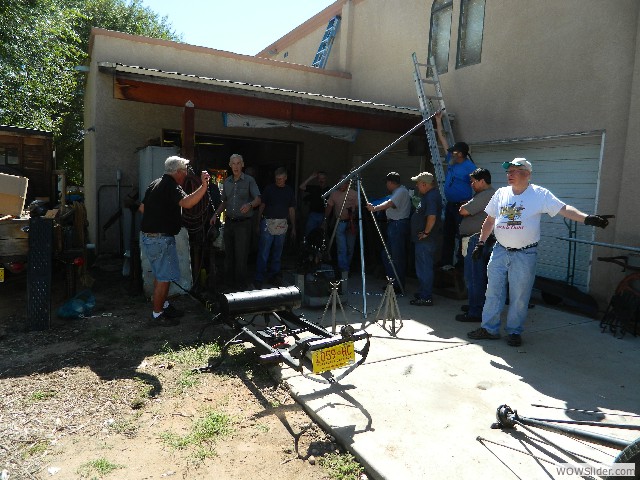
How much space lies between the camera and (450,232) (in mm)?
6918

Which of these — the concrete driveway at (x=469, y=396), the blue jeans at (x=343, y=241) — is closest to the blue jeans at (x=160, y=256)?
the concrete driveway at (x=469, y=396)

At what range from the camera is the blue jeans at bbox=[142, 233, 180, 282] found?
16.2ft

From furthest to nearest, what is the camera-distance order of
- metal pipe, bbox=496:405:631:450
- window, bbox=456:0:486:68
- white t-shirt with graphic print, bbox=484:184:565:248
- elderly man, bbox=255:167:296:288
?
window, bbox=456:0:486:68
elderly man, bbox=255:167:296:288
white t-shirt with graphic print, bbox=484:184:565:248
metal pipe, bbox=496:405:631:450

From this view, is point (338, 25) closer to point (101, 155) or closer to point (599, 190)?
point (101, 155)

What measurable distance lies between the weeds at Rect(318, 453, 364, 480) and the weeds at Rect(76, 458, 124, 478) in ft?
3.98

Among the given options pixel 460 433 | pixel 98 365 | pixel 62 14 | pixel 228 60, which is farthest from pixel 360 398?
pixel 62 14

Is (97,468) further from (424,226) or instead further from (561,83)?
(561,83)

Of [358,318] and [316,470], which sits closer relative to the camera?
[316,470]

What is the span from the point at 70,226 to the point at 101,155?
2659 mm

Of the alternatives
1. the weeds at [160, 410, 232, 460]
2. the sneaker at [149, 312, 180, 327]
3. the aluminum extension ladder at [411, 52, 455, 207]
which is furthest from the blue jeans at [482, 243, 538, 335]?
the sneaker at [149, 312, 180, 327]

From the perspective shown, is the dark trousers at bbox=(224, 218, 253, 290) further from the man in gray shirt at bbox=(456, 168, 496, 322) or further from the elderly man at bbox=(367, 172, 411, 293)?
the man in gray shirt at bbox=(456, 168, 496, 322)

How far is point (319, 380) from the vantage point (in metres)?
3.44

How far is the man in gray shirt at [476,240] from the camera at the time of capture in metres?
5.30

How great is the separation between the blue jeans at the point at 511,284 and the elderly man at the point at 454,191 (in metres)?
1.94
